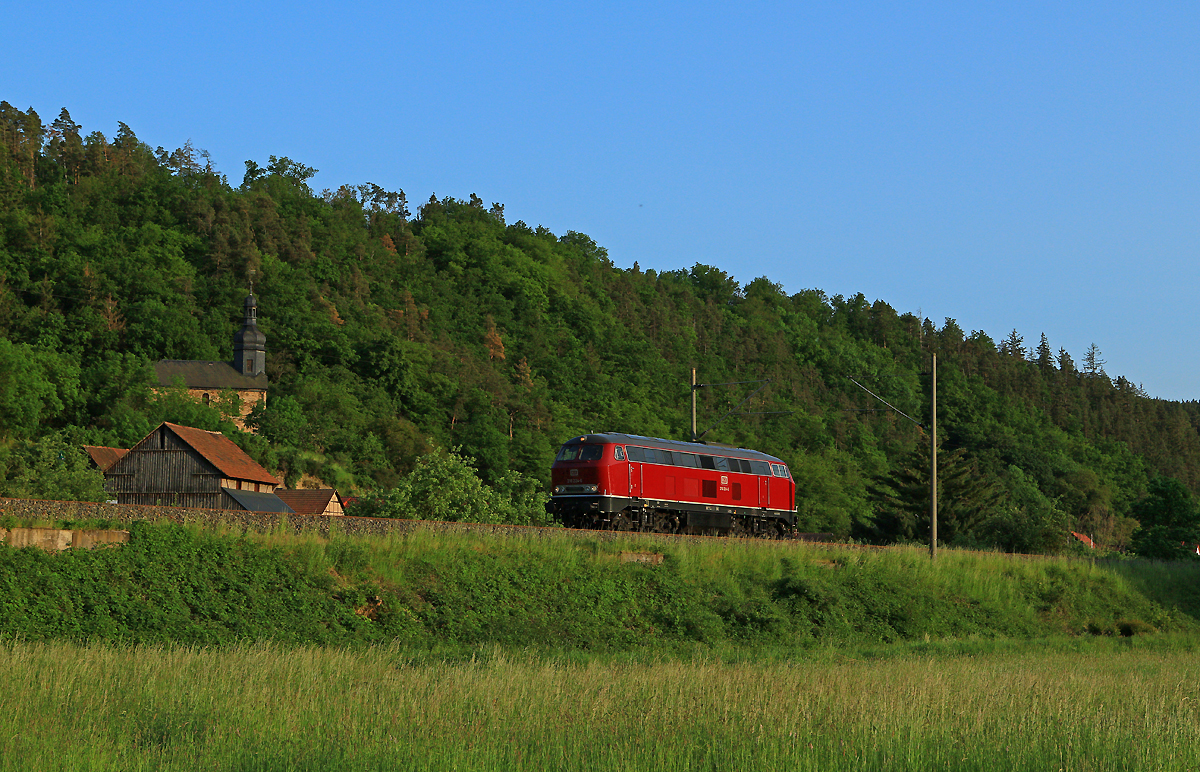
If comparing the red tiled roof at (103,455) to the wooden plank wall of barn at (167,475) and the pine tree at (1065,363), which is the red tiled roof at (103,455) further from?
the pine tree at (1065,363)

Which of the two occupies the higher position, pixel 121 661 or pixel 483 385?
pixel 483 385

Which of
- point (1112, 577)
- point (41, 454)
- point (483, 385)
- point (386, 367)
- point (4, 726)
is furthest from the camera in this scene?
point (483, 385)

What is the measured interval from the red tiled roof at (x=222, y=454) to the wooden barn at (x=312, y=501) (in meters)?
1.80

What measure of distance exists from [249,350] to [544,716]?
98.5 m

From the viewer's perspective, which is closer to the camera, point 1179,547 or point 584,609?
point 584,609

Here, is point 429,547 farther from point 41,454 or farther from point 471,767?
point 41,454

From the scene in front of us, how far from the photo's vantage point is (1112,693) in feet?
53.4

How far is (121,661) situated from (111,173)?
130467mm

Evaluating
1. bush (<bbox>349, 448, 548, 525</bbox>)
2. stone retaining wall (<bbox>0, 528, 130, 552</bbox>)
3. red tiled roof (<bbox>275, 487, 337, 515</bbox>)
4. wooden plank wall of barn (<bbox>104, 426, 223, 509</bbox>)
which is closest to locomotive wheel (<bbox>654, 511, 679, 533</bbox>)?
bush (<bbox>349, 448, 548, 525</bbox>)

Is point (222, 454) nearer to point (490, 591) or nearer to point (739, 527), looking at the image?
point (739, 527)

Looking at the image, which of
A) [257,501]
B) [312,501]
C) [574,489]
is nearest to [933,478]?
[574,489]

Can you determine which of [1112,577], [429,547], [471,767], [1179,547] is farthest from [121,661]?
[1179,547]

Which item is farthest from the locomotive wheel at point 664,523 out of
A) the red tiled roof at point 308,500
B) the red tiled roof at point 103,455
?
the red tiled roof at point 103,455

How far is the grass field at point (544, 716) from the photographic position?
10492 millimetres
